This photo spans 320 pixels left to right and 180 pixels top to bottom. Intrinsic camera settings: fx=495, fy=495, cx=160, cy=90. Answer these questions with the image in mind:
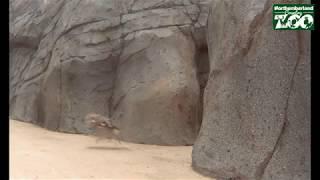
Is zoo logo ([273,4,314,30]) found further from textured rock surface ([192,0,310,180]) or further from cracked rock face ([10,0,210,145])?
cracked rock face ([10,0,210,145])

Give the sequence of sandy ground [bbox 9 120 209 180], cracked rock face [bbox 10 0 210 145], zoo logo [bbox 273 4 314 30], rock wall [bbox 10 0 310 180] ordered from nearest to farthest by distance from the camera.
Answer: zoo logo [bbox 273 4 314 30], rock wall [bbox 10 0 310 180], sandy ground [bbox 9 120 209 180], cracked rock face [bbox 10 0 210 145]

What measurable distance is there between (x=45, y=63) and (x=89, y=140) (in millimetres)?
3355

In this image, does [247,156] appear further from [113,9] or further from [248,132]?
[113,9]

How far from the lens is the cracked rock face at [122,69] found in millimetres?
10547

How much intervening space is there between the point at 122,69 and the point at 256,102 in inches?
220

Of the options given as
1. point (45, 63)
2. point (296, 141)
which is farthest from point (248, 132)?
point (45, 63)

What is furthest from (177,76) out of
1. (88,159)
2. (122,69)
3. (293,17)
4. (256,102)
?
(293,17)

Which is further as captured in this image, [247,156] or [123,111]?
[123,111]

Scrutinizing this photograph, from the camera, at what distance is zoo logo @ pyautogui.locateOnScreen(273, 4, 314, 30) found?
5613 millimetres

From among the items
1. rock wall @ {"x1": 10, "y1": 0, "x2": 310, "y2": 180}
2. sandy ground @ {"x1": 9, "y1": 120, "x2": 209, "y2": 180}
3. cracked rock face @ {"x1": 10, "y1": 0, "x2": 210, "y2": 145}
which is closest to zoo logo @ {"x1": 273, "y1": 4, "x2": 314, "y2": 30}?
rock wall @ {"x1": 10, "y1": 0, "x2": 310, "y2": 180}

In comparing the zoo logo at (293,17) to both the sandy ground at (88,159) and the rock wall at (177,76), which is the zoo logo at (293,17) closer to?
the rock wall at (177,76)

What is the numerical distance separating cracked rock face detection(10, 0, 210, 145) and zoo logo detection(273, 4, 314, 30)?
4.77 metres

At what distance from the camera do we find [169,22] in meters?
11.1
